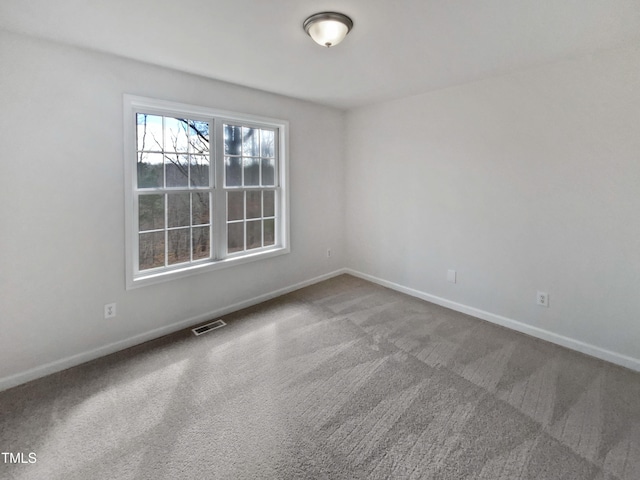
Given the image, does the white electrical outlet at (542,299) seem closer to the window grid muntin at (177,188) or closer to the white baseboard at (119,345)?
the white baseboard at (119,345)

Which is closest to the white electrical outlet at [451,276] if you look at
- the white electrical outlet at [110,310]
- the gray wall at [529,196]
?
the gray wall at [529,196]

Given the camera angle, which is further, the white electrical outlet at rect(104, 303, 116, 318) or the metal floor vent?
the metal floor vent

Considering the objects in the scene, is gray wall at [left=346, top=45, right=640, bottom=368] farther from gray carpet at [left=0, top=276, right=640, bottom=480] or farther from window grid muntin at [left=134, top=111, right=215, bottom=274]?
window grid muntin at [left=134, top=111, right=215, bottom=274]

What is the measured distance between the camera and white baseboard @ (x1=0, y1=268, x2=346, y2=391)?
88.0 inches

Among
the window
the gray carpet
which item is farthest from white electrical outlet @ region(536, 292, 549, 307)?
the window

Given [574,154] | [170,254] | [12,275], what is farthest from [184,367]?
[574,154]

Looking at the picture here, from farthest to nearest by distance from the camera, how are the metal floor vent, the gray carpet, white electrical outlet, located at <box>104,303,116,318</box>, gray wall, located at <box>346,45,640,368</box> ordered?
the metal floor vent
white electrical outlet, located at <box>104,303,116,318</box>
gray wall, located at <box>346,45,640,368</box>
the gray carpet

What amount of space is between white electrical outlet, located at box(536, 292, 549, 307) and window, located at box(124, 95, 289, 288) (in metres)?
2.74

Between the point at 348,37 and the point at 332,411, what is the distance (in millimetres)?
2571

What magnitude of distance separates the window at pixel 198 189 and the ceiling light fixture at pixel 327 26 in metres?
1.51

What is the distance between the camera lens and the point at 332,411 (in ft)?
6.43

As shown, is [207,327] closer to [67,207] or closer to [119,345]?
[119,345]

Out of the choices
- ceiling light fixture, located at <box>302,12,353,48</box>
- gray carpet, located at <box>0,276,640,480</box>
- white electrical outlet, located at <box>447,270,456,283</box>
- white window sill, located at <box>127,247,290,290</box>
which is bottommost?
gray carpet, located at <box>0,276,640,480</box>

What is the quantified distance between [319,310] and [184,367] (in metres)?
1.52
